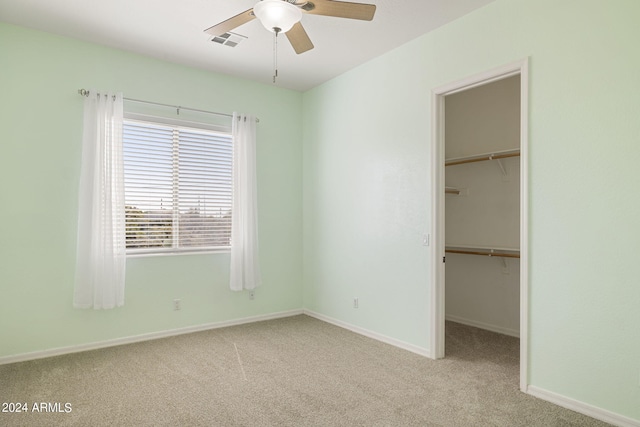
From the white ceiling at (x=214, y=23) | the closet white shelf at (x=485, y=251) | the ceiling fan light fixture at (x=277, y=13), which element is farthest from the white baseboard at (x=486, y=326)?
the ceiling fan light fixture at (x=277, y=13)

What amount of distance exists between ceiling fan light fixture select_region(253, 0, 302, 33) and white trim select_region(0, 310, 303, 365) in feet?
10.8

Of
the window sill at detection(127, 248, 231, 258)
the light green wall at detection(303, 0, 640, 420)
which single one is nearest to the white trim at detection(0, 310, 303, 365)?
the window sill at detection(127, 248, 231, 258)

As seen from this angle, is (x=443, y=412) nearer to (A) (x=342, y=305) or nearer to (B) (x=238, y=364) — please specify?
(B) (x=238, y=364)

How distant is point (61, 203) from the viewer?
12.1 ft

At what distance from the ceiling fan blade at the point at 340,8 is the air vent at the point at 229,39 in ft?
4.78

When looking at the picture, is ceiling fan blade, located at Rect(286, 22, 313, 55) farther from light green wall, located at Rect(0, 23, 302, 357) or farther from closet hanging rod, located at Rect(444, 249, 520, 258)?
closet hanging rod, located at Rect(444, 249, 520, 258)

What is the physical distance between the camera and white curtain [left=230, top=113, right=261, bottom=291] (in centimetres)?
458

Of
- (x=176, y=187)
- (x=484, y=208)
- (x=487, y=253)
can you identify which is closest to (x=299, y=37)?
(x=176, y=187)

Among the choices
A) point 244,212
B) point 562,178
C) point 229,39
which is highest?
point 229,39

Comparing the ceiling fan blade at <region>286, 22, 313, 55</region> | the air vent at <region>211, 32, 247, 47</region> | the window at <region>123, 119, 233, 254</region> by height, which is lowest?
the window at <region>123, 119, 233, 254</region>

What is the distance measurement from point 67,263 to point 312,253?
8.75 ft

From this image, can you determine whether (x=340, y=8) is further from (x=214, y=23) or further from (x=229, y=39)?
(x=229, y=39)

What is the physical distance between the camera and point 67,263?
3.72 meters

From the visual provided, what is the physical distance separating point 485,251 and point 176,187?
3420 mm
